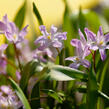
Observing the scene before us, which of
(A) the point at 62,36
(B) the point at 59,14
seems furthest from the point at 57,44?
(B) the point at 59,14

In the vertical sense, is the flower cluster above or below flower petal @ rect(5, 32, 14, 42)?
below

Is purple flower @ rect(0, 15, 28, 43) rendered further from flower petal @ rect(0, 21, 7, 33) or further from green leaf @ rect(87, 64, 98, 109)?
green leaf @ rect(87, 64, 98, 109)

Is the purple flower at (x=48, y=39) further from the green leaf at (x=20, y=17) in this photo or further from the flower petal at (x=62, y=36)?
the green leaf at (x=20, y=17)

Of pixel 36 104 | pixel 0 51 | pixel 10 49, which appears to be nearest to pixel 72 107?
pixel 36 104

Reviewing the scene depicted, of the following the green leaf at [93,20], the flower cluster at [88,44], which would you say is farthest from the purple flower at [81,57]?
the green leaf at [93,20]

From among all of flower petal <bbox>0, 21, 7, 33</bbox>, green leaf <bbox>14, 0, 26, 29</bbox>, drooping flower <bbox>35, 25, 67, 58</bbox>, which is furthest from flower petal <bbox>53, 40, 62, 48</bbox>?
green leaf <bbox>14, 0, 26, 29</bbox>

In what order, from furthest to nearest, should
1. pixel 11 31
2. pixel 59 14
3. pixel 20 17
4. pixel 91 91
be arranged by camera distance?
pixel 59 14
pixel 20 17
pixel 11 31
pixel 91 91

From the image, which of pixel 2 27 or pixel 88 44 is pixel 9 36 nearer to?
pixel 2 27

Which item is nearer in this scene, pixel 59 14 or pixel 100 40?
pixel 100 40

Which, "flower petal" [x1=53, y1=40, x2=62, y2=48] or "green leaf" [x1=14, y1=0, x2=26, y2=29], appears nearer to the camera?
"flower petal" [x1=53, y1=40, x2=62, y2=48]
